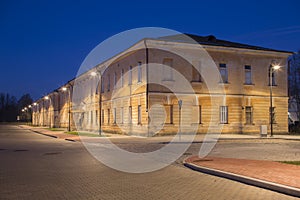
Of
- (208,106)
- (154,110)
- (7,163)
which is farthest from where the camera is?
(208,106)

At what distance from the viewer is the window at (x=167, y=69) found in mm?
33459

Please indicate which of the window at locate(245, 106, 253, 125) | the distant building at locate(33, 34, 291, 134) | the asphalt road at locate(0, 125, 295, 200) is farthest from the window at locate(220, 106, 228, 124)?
the asphalt road at locate(0, 125, 295, 200)

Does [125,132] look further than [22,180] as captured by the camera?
Yes

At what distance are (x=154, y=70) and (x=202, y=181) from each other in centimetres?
2341

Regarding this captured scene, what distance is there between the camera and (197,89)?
34.8 meters

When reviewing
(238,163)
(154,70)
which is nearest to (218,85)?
(154,70)

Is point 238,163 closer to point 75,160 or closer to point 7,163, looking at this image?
point 75,160

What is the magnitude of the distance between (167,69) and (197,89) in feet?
12.0

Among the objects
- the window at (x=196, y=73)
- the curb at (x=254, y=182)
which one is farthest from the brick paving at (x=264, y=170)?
the window at (x=196, y=73)

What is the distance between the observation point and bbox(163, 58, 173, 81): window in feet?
110

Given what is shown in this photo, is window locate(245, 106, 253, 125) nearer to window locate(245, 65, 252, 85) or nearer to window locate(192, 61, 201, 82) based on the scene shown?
window locate(245, 65, 252, 85)

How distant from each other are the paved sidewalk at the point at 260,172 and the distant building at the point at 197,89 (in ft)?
63.5

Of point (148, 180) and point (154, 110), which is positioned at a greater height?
point (154, 110)

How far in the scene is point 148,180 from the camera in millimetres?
10258
